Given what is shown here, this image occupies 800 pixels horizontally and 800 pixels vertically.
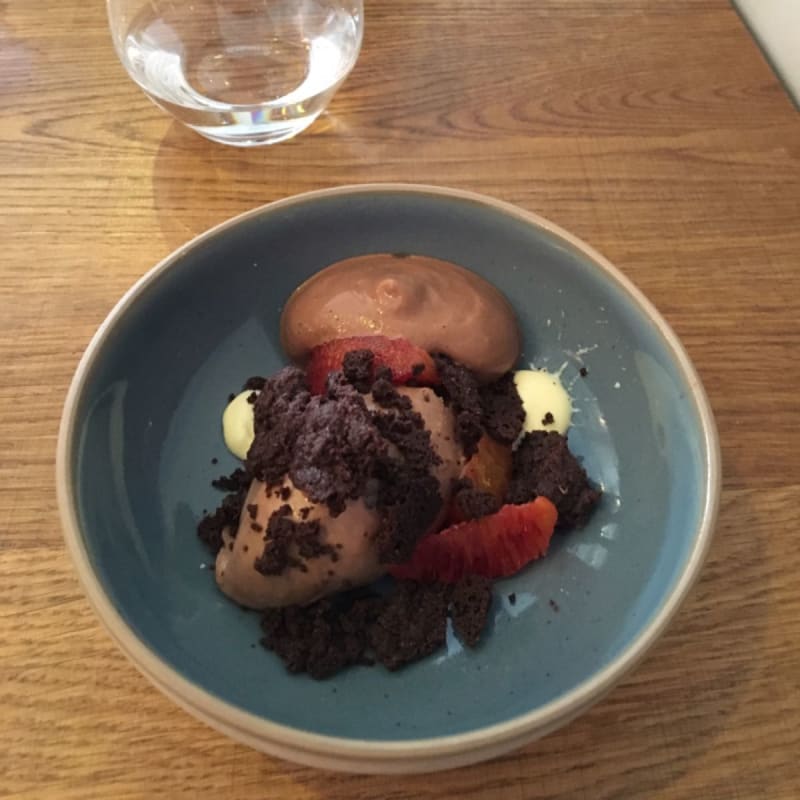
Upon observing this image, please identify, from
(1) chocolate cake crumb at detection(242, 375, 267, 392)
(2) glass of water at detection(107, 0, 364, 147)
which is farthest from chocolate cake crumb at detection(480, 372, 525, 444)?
(2) glass of water at detection(107, 0, 364, 147)

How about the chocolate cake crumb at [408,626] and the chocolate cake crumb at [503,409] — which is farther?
the chocolate cake crumb at [503,409]

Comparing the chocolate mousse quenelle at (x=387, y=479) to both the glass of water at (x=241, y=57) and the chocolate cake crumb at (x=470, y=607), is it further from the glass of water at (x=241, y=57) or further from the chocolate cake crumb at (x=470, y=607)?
the glass of water at (x=241, y=57)

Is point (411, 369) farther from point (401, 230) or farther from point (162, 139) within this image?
point (162, 139)

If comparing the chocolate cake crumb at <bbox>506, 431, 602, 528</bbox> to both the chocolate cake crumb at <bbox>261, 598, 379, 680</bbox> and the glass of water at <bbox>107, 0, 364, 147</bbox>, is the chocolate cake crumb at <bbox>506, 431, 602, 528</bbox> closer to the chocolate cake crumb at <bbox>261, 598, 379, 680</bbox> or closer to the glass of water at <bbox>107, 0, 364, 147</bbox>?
the chocolate cake crumb at <bbox>261, 598, 379, 680</bbox>

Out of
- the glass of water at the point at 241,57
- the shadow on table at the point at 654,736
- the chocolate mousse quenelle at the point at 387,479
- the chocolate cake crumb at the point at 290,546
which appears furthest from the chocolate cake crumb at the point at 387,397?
the glass of water at the point at 241,57

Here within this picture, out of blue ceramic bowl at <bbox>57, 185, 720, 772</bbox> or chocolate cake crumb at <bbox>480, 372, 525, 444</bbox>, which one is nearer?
blue ceramic bowl at <bbox>57, 185, 720, 772</bbox>

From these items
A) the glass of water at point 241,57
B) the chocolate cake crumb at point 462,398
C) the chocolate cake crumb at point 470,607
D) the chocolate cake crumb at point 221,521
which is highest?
the glass of water at point 241,57

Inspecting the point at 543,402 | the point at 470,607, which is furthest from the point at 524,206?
the point at 470,607
